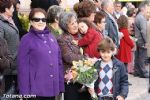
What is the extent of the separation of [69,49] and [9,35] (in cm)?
86

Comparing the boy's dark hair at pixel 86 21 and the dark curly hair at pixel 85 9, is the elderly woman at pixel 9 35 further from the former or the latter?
the dark curly hair at pixel 85 9

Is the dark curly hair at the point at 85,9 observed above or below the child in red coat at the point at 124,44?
above

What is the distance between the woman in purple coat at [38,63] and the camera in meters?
6.20

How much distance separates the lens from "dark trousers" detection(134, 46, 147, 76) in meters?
13.2

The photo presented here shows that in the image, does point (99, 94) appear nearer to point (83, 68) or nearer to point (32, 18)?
point (83, 68)

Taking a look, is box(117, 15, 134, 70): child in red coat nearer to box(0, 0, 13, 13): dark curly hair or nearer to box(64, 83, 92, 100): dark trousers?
box(64, 83, 92, 100): dark trousers

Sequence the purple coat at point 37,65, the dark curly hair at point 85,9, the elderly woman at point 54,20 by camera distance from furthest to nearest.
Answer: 1. the dark curly hair at point 85,9
2. the elderly woman at point 54,20
3. the purple coat at point 37,65

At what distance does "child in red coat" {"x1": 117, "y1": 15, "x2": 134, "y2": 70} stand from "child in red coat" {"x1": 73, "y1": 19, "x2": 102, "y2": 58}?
149 inches

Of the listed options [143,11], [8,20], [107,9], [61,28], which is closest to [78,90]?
[61,28]

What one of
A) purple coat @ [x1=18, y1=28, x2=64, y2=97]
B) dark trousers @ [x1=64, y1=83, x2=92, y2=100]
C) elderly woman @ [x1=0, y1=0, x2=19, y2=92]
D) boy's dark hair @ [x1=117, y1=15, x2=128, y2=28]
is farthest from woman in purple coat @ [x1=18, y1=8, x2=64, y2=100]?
boy's dark hair @ [x1=117, y1=15, x2=128, y2=28]

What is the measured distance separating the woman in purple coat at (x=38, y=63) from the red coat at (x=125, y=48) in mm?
5235

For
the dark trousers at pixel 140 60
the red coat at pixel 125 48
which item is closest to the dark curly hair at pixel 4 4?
the red coat at pixel 125 48

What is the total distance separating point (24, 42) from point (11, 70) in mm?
508

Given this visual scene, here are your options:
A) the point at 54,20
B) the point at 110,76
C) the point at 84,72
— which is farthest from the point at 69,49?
the point at 110,76
